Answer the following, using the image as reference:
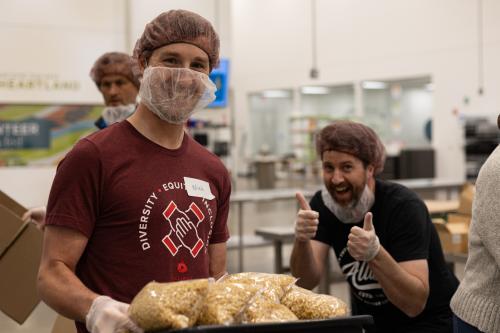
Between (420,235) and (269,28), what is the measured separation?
1525 centimetres

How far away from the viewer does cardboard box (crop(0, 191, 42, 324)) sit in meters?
3.19

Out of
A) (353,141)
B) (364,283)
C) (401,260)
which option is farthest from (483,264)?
(353,141)

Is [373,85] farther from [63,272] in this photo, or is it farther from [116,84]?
[63,272]

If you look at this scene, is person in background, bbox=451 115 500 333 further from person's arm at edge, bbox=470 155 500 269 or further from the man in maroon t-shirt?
the man in maroon t-shirt

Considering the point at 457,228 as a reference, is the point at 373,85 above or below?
above

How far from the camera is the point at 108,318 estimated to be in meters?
1.32

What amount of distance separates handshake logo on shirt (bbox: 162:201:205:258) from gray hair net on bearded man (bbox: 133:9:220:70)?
0.40 meters

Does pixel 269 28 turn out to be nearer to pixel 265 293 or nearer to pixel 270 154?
pixel 270 154

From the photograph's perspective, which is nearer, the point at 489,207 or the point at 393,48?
the point at 489,207

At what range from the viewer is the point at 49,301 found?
4.95ft

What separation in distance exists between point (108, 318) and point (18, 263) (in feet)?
6.83

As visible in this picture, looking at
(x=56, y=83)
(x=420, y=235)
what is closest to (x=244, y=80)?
(x=56, y=83)

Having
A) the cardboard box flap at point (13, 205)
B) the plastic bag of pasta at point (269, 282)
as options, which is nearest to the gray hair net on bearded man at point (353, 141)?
the plastic bag of pasta at point (269, 282)

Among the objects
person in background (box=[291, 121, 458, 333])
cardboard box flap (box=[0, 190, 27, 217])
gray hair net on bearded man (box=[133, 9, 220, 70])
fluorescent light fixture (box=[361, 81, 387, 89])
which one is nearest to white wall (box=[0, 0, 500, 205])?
fluorescent light fixture (box=[361, 81, 387, 89])
